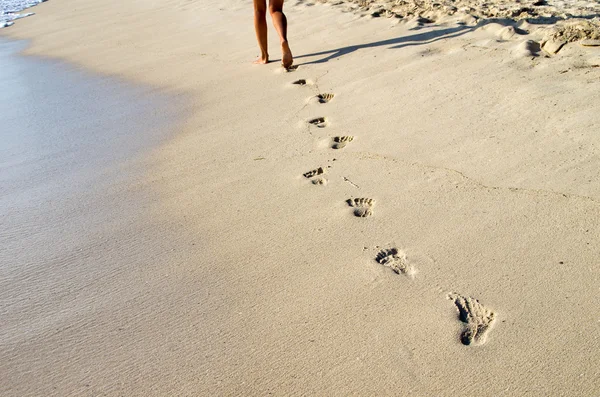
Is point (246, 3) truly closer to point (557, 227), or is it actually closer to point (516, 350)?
point (557, 227)

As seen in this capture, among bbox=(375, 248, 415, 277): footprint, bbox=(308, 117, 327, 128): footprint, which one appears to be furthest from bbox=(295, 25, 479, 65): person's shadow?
bbox=(375, 248, 415, 277): footprint

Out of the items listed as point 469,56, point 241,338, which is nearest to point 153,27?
point 469,56

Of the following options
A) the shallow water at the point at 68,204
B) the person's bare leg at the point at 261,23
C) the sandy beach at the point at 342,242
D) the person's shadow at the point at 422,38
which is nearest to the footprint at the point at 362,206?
the sandy beach at the point at 342,242

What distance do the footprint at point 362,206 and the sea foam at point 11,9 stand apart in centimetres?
704

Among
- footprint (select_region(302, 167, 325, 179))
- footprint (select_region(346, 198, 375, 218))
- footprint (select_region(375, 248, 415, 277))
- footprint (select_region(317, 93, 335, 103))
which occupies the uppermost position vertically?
footprint (select_region(375, 248, 415, 277))

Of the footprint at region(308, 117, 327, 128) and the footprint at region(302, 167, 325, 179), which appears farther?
the footprint at region(308, 117, 327, 128)

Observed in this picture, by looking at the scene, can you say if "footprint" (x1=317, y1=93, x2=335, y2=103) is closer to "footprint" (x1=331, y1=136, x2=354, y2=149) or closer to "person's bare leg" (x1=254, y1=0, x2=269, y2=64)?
"footprint" (x1=331, y1=136, x2=354, y2=149)

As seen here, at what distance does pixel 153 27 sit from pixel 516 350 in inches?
227

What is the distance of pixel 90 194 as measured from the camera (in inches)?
109

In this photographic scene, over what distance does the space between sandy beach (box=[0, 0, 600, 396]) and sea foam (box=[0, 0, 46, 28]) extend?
539cm

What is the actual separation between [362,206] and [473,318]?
799mm

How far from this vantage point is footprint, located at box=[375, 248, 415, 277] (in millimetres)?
1999

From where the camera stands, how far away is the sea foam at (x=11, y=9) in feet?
26.6

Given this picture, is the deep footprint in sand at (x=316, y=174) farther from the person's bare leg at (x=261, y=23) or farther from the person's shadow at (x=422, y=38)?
the person's bare leg at (x=261, y=23)
